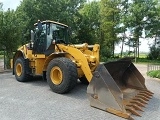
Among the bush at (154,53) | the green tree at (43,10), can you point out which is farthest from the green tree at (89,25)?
the bush at (154,53)

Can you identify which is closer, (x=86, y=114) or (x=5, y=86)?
(x=86, y=114)

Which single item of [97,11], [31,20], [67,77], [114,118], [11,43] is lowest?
[114,118]

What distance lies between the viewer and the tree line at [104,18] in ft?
79.0

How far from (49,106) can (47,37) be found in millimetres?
3285

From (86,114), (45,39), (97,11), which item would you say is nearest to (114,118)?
(86,114)

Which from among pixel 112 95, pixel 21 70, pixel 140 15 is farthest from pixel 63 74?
pixel 140 15

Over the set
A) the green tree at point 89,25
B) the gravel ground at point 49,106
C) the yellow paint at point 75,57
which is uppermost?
the green tree at point 89,25

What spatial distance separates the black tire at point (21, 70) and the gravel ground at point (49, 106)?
1.07 metres

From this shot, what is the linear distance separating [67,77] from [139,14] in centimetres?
2352

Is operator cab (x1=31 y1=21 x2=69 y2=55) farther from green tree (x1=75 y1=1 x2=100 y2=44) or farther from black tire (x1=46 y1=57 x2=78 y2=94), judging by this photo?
green tree (x1=75 y1=1 x2=100 y2=44)

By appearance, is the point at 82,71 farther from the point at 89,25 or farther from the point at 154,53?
the point at 154,53

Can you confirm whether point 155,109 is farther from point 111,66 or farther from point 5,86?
point 5,86

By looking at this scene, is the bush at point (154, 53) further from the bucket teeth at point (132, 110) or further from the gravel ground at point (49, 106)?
the bucket teeth at point (132, 110)

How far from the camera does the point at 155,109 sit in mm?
6059
